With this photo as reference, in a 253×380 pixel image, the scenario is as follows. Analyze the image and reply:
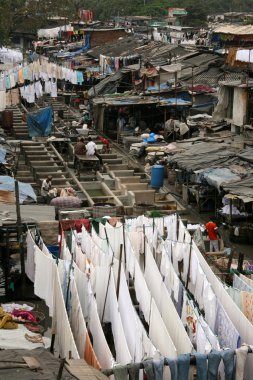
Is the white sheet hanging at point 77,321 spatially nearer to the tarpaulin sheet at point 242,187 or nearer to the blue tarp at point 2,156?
the tarpaulin sheet at point 242,187

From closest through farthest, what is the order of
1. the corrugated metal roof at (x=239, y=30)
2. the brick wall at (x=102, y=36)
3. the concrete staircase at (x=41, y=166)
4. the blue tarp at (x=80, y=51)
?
the concrete staircase at (x=41, y=166) < the corrugated metal roof at (x=239, y=30) < the blue tarp at (x=80, y=51) < the brick wall at (x=102, y=36)

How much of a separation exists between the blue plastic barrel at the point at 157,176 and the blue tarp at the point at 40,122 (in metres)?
9.50

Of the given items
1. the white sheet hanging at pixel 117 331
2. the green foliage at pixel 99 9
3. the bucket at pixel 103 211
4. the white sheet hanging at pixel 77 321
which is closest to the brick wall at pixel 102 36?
the green foliage at pixel 99 9

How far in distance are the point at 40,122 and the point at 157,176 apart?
10.1 meters

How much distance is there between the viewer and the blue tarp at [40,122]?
33844 mm

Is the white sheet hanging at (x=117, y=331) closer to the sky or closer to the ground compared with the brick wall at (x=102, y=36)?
closer to the sky

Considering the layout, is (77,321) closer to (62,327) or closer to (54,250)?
(62,327)

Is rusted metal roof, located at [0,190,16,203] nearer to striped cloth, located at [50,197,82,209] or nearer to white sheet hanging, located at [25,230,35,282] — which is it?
white sheet hanging, located at [25,230,35,282]

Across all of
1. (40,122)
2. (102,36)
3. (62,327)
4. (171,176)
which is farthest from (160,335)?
(102,36)

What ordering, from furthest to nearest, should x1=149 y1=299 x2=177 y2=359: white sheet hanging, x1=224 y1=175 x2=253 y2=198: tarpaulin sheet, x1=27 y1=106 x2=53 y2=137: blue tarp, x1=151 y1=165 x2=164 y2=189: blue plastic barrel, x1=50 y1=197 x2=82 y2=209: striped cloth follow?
1. x1=27 y1=106 x2=53 y2=137: blue tarp
2. x1=151 y1=165 x2=164 y2=189: blue plastic barrel
3. x1=50 y1=197 x2=82 y2=209: striped cloth
4. x1=224 y1=175 x2=253 y2=198: tarpaulin sheet
5. x1=149 y1=299 x2=177 y2=359: white sheet hanging

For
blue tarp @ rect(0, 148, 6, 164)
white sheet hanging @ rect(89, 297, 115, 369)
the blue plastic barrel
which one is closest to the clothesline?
white sheet hanging @ rect(89, 297, 115, 369)

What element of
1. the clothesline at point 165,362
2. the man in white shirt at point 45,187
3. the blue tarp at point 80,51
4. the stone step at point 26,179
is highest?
the clothesline at point 165,362

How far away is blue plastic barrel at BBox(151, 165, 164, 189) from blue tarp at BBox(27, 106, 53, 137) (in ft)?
31.2

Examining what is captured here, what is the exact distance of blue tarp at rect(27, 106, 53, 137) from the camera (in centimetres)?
3384
